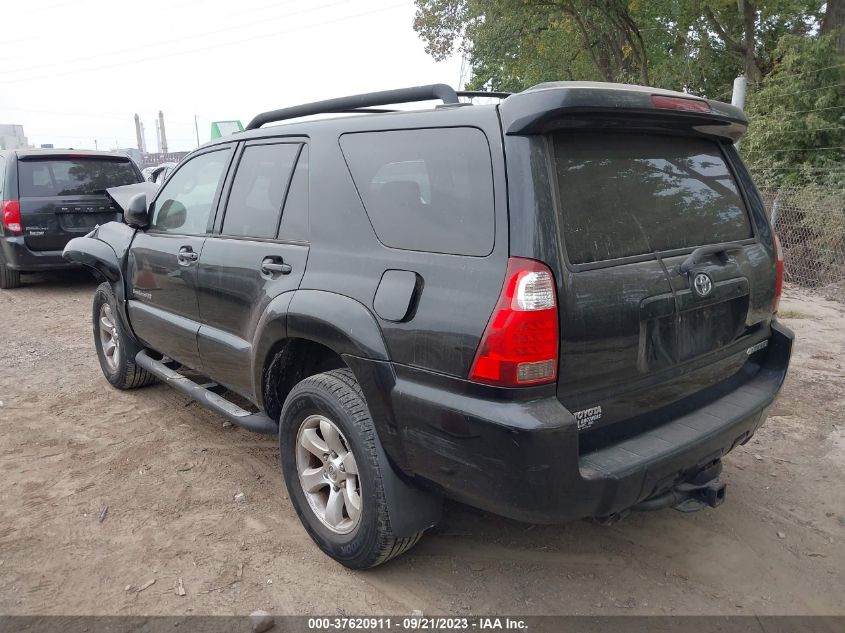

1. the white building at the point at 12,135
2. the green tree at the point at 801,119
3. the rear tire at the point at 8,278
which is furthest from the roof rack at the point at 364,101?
the white building at the point at 12,135

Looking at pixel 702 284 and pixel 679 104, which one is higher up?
pixel 679 104

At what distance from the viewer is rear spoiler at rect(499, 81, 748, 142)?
2188mm

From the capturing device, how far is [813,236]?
8883 mm

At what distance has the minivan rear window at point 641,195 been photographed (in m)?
2.33

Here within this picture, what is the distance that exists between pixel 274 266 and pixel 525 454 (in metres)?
1.54

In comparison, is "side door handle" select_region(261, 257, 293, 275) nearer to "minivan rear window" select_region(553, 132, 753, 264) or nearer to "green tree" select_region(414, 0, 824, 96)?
"minivan rear window" select_region(553, 132, 753, 264)

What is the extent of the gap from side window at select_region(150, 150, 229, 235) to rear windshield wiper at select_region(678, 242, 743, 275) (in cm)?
251

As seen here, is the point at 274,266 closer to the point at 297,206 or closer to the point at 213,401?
the point at 297,206

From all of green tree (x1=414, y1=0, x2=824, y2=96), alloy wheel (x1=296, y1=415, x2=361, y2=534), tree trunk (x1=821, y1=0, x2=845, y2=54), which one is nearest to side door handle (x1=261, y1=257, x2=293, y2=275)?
alloy wheel (x1=296, y1=415, x2=361, y2=534)

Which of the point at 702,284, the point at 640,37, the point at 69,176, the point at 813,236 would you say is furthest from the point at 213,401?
the point at 640,37

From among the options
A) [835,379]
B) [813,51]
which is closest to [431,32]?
[813,51]

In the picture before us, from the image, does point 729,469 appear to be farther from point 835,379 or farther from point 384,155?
point 384,155

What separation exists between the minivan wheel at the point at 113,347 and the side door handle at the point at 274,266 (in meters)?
2.18

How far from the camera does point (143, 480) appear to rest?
3.70m
